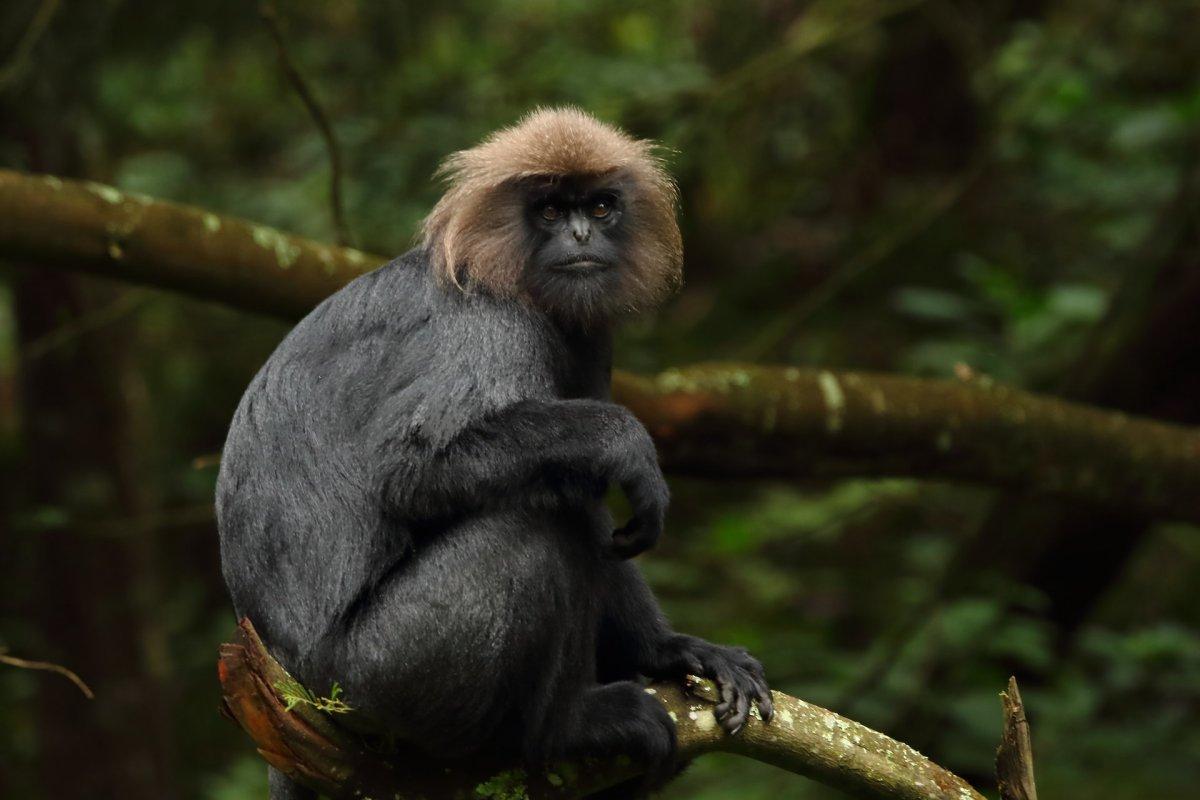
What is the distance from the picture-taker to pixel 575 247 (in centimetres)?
396

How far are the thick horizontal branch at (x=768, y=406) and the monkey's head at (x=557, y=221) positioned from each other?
3.13ft

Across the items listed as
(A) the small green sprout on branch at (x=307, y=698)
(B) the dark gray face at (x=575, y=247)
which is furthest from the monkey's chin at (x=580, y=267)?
(A) the small green sprout on branch at (x=307, y=698)

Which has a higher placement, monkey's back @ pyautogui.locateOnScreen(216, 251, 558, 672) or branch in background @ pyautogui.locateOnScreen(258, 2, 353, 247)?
branch in background @ pyautogui.locateOnScreen(258, 2, 353, 247)

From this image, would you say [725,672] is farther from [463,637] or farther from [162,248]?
[162,248]

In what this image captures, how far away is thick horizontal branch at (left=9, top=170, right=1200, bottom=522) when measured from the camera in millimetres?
4598

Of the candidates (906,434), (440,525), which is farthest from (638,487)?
(906,434)

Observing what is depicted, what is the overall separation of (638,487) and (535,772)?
0.80 meters

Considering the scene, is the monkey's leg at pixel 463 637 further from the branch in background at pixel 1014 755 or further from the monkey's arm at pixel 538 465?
the branch in background at pixel 1014 755

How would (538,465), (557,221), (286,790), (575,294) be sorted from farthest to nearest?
(557,221) < (575,294) < (286,790) < (538,465)

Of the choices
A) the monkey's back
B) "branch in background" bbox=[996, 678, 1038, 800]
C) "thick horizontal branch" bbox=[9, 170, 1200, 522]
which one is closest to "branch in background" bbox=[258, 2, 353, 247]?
"thick horizontal branch" bbox=[9, 170, 1200, 522]

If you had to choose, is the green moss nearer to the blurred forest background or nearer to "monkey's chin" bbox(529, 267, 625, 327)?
"monkey's chin" bbox(529, 267, 625, 327)

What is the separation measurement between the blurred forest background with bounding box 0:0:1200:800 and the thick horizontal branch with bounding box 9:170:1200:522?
1.92ft

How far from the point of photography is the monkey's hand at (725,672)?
363 cm

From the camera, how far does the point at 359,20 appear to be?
26.1 ft
